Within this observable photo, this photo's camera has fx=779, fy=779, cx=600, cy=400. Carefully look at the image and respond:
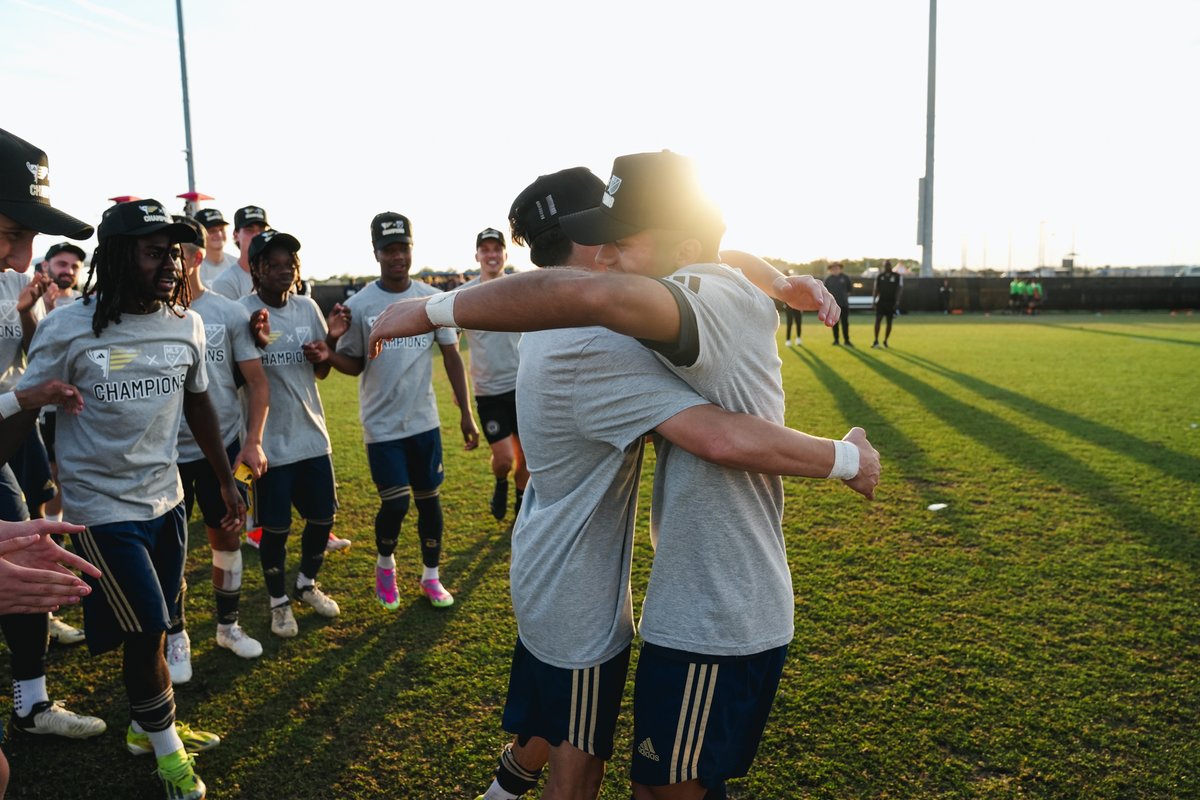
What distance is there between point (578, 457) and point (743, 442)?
0.43m

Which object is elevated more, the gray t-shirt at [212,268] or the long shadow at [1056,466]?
the gray t-shirt at [212,268]

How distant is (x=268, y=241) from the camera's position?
171 inches

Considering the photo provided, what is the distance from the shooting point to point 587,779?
2.05 meters

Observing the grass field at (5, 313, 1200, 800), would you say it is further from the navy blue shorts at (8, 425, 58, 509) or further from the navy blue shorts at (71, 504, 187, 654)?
the navy blue shorts at (8, 425, 58, 509)

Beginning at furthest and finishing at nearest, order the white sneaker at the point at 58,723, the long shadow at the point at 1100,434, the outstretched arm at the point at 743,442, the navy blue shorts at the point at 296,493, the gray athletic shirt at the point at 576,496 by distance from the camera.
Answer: the long shadow at the point at 1100,434, the navy blue shorts at the point at 296,493, the white sneaker at the point at 58,723, the gray athletic shirt at the point at 576,496, the outstretched arm at the point at 743,442

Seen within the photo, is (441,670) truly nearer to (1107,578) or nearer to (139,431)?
(139,431)

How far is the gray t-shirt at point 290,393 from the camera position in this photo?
4.31 m

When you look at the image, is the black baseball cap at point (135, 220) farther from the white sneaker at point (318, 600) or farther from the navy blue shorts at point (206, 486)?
the white sneaker at point (318, 600)

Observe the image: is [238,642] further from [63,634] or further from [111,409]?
[111,409]

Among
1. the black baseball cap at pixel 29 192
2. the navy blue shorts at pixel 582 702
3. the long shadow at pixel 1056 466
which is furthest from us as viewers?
the long shadow at pixel 1056 466

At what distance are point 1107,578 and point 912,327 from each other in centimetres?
2278

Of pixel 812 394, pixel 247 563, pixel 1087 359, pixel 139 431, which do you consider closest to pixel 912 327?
pixel 1087 359

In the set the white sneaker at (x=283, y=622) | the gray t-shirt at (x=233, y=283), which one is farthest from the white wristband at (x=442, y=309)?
the gray t-shirt at (x=233, y=283)

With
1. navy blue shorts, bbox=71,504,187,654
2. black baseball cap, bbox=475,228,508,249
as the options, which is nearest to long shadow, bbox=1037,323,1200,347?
black baseball cap, bbox=475,228,508,249
